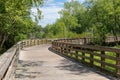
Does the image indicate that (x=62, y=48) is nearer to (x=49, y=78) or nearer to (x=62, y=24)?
(x=49, y=78)

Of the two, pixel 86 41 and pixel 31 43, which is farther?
pixel 86 41

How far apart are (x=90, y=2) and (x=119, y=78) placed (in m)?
47.6

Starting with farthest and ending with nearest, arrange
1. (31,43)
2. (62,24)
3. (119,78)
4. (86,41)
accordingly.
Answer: (62,24)
(86,41)
(31,43)
(119,78)

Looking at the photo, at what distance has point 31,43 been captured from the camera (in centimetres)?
4519

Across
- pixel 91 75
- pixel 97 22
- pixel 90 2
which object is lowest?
pixel 91 75

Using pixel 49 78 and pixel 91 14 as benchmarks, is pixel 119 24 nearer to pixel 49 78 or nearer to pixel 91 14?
pixel 91 14

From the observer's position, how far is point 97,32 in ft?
184

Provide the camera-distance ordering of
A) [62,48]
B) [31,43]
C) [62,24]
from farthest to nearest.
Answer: [62,24]
[31,43]
[62,48]

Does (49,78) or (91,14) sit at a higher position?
(91,14)

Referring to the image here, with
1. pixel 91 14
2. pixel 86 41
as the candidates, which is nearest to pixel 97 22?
pixel 91 14

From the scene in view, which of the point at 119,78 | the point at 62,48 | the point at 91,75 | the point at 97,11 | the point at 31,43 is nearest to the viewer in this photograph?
the point at 119,78

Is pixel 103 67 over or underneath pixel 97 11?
underneath

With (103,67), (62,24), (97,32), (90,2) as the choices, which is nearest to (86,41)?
(97,32)

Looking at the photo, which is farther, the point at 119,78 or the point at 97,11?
the point at 97,11
